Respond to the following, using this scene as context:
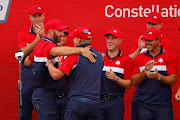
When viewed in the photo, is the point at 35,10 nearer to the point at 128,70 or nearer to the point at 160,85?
the point at 128,70

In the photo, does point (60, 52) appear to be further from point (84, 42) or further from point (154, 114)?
point (154, 114)

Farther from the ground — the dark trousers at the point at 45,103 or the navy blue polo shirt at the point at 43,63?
the navy blue polo shirt at the point at 43,63

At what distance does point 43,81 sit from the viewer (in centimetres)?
552

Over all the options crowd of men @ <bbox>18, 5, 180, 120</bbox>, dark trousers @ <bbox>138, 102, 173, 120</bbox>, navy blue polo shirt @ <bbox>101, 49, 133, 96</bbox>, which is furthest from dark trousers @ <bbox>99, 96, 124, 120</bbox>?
dark trousers @ <bbox>138, 102, 173, 120</bbox>

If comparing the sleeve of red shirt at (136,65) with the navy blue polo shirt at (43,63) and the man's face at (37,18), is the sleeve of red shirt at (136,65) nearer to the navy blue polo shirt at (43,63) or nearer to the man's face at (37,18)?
the navy blue polo shirt at (43,63)

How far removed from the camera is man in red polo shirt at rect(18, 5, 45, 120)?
6527 millimetres

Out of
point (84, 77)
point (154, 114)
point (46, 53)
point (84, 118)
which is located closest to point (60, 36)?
point (46, 53)

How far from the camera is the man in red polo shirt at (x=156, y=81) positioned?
5.62 m

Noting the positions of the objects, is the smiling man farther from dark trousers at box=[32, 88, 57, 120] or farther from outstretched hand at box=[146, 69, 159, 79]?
dark trousers at box=[32, 88, 57, 120]

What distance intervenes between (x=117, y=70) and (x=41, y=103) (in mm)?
1229

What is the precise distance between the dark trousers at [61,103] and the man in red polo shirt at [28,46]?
104cm

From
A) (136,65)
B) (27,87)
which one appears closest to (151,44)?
(136,65)

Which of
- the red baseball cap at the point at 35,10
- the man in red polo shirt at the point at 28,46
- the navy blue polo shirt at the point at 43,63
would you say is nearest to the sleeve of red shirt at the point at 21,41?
the man in red polo shirt at the point at 28,46

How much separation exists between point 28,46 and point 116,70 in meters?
1.50
